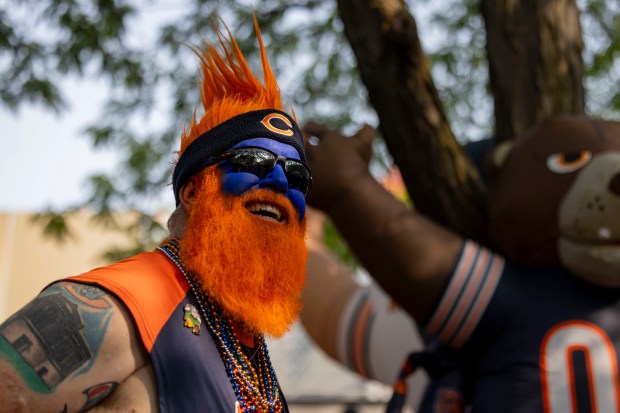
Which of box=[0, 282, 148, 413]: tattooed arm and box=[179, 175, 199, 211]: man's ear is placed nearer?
box=[0, 282, 148, 413]: tattooed arm

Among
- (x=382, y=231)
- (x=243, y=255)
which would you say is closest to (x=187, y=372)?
(x=243, y=255)

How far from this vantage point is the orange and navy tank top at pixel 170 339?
1.72m

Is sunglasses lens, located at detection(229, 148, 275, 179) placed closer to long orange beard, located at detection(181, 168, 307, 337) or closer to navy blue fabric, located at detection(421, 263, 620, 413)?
long orange beard, located at detection(181, 168, 307, 337)

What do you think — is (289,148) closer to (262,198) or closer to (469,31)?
(262,198)

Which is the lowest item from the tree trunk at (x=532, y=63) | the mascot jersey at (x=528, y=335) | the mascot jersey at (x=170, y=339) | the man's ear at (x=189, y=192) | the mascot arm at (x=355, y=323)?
the mascot arm at (x=355, y=323)

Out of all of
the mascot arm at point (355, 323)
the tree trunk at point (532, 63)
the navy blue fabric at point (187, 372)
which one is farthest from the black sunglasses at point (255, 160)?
the mascot arm at point (355, 323)

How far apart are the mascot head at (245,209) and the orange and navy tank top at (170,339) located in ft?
0.38

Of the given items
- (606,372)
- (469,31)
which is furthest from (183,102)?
(606,372)

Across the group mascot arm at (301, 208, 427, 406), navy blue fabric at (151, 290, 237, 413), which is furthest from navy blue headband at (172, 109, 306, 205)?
mascot arm at (301, 208, 427, 406)

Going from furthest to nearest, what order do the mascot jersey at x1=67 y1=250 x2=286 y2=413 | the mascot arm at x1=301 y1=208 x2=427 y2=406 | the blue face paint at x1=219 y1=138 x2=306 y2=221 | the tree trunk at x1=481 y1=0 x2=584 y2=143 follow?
the mascot arm at x1=301 y1=208 x2=427 y2=406, the tree trunk at x1=481 y1=0 x2=584 y2=143, the blue face paint at x1=219 y1=138 x2=306 y2=221, the mascot jersey at x1=67 y1=250 x2=286 y2=413

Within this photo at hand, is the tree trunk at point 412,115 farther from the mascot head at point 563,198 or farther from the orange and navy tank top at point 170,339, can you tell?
the orange and navy tank top at point 170,339

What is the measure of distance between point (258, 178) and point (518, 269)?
5.67ft

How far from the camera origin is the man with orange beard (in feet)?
5.31

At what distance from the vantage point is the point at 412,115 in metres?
3.51
